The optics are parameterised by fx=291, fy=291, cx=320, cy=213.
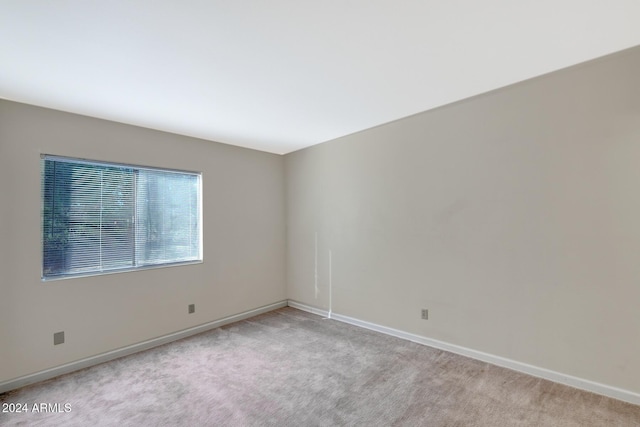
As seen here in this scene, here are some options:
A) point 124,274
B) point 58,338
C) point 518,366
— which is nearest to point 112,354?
point 58,338

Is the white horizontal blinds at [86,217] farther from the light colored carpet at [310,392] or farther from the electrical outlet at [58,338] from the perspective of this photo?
the light colored carpet at [310,392]

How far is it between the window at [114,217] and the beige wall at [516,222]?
2.17m

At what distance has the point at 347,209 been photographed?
3982 millimetres

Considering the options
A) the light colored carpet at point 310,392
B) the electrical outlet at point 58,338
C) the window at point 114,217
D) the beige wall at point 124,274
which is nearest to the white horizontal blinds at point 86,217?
the window at point 114,217

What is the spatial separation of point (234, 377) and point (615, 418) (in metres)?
2.87

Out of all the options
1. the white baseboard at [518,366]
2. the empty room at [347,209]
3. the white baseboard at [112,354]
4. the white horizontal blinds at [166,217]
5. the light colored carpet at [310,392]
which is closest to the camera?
the empty room at [347,209]

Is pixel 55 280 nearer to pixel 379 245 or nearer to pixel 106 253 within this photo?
pixel 106 253

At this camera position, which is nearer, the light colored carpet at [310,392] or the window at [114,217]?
the light colored carpet at [310,392]

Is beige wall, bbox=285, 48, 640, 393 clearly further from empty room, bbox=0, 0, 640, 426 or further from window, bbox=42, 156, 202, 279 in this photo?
window, bbox=42, 156, 202, 279

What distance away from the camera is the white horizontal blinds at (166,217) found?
11.1 ft

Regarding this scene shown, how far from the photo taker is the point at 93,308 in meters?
2.93

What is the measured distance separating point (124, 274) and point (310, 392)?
7.59 feet

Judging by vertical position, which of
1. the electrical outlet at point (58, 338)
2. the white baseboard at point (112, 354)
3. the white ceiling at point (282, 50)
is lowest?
the white baseboard at point (112, 354)

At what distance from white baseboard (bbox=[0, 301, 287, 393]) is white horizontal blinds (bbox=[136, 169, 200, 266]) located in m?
0.88
